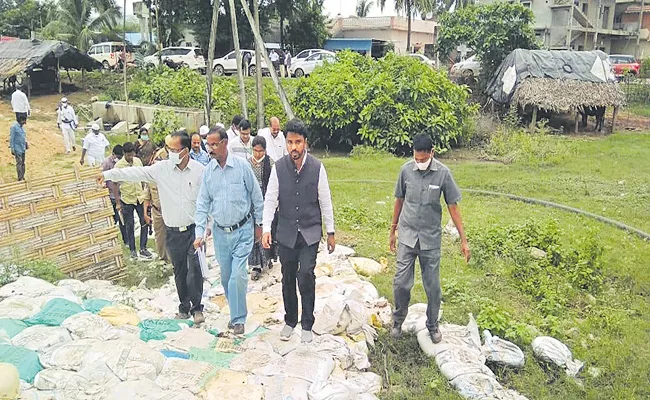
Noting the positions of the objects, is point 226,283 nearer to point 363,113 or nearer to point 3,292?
point 3,292

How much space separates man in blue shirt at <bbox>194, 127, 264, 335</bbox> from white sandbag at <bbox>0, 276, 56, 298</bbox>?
1.53 m

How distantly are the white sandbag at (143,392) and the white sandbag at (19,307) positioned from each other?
138cm

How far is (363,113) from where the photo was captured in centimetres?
1584

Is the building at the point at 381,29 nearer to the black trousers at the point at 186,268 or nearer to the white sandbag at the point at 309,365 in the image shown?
the black trousers at the point at 186,268

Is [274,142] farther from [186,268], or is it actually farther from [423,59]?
[423,59]

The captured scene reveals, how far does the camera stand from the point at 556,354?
4.74m

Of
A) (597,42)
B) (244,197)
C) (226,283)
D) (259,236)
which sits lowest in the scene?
(226,283)

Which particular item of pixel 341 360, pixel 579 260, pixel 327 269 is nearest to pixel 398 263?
pixel 341 360

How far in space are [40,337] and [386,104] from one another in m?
12.9

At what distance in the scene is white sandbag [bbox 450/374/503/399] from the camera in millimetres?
4164

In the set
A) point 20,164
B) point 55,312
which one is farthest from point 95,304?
point 20,164

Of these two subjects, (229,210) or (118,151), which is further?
(118,151)

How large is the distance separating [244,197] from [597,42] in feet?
128

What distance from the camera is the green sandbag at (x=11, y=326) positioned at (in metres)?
4.02
